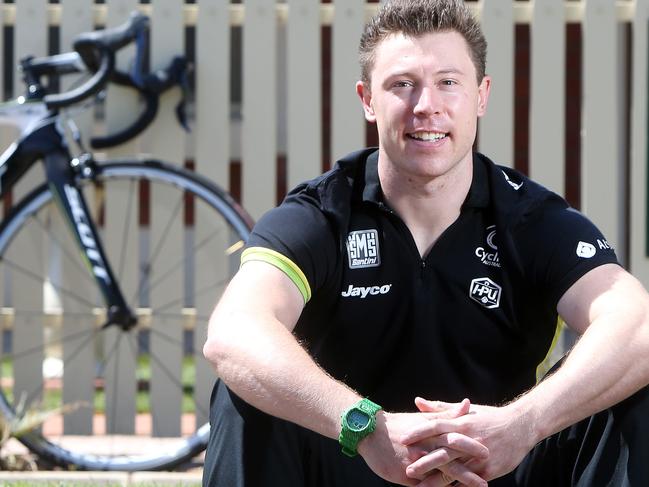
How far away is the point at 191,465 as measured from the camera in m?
5.36

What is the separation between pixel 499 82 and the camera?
5.58 metres

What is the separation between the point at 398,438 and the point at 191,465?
8.20 feet

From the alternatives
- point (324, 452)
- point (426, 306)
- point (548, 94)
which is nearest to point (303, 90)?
point (548, 94)

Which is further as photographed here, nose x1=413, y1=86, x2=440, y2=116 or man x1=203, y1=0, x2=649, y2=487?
nose x1=413, y1=86, x2=440, y2=116

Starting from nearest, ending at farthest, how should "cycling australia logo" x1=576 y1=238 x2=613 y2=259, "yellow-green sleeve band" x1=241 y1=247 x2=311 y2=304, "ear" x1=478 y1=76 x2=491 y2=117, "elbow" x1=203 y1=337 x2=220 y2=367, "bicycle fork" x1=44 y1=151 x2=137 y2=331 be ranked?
1. "elbow" x1=203 y1=337 x2=220 y2=367
2. "yellow-green sleeve band" x1=241 y1=247 x2=311 y2=304
3. "cycling australia logo" x1=576 y1=238 x2=613 y2=259
4. "ear" x1=478 y1=76 x2=491 y2=117
5. "bicycle fork" x1=44 y1=151 x2=137 y2=331

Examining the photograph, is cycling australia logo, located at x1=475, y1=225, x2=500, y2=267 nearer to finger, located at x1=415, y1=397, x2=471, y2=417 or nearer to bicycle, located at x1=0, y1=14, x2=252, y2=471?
finger, located at x1=415, y1=397, x2=471, y2=417

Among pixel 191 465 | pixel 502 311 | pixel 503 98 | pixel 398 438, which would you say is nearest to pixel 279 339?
pixel 398 438

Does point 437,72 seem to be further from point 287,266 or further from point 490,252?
point 287,266

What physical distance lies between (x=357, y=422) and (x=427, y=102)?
0.88 meters

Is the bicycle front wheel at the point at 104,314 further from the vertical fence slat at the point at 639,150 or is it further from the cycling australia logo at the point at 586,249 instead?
the cycling australia logo at the point at 586,249

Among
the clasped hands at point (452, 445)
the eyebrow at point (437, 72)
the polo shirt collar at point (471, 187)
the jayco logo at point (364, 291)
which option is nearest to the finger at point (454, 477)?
the clasped hands at point (452, 445)

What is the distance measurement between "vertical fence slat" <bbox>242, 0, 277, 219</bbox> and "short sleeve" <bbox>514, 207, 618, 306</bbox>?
2.23 meters

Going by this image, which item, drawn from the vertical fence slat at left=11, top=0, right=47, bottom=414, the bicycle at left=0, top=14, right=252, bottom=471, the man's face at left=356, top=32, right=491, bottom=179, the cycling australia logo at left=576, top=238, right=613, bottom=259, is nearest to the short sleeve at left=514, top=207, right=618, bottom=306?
the cycling australia logo at left=576, top=238, right=613, bottom=259

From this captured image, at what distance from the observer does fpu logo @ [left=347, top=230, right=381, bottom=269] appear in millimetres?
3439
